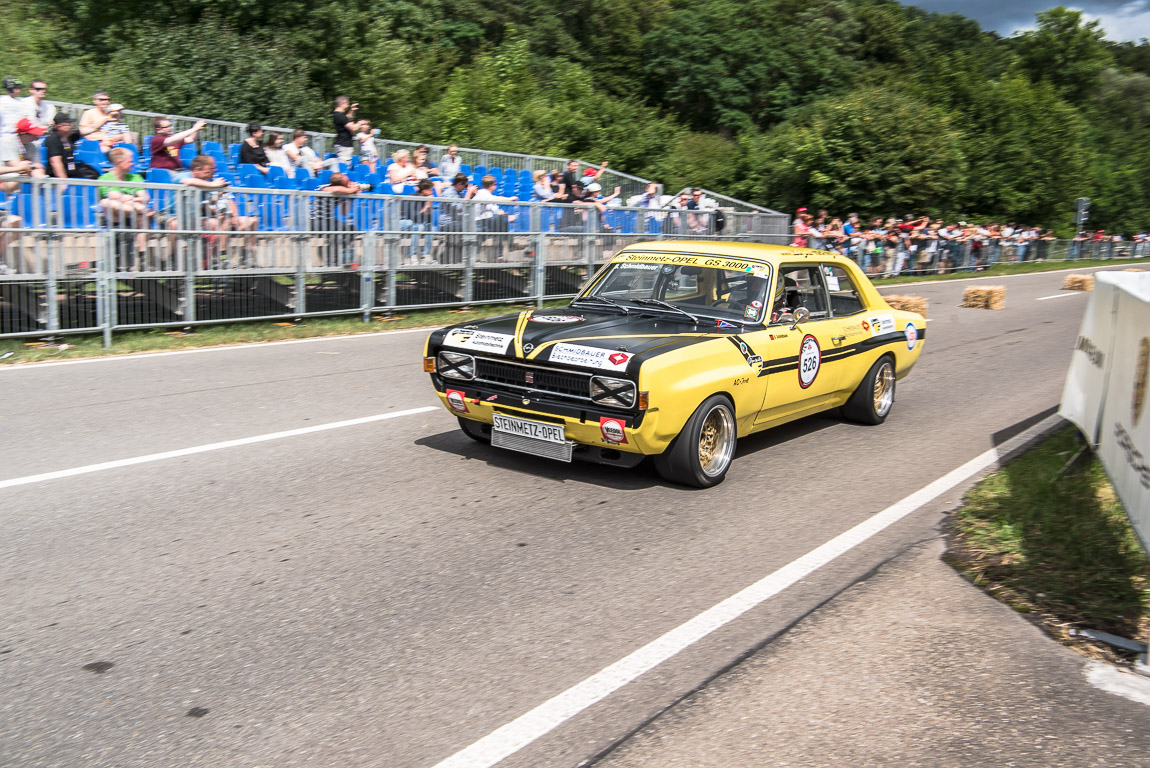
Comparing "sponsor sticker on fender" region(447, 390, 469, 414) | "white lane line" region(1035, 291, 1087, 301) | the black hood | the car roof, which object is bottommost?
"white lane line" region(1035, 291, 1087, 301)

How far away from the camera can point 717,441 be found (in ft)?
22.4

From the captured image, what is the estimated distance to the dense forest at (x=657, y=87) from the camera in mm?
26750

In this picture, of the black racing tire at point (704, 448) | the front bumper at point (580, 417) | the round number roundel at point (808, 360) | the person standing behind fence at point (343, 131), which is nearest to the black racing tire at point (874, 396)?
the round number roundel at point (808, 360)

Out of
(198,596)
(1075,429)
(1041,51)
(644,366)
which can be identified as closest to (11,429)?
(198,596)

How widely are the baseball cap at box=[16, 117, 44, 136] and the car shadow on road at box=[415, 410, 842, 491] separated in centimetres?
906

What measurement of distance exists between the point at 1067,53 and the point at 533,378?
3801 inches

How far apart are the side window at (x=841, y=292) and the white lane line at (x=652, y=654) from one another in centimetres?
231

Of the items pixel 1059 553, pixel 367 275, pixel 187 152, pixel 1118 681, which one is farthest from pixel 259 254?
pixel 1118 681

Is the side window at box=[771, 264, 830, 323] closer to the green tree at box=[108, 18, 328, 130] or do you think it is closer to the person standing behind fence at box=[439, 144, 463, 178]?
the person standing behind fence at box=[439, 144, 463, 178]

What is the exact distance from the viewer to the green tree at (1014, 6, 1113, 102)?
8706cm

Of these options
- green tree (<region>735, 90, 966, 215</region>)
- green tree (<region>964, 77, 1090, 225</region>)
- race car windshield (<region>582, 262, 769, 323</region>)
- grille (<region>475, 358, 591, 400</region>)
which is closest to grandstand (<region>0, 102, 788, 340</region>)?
race car windshield (<region>582, 262, 769, 323</region>)

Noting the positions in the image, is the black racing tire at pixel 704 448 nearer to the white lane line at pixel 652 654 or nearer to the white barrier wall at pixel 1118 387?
the white lane line at pixel 652 654

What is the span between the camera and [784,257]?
784 cm

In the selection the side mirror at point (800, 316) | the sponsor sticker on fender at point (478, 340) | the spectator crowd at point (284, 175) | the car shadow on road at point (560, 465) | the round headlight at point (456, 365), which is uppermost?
the spectator crowd at point (284, 175)
